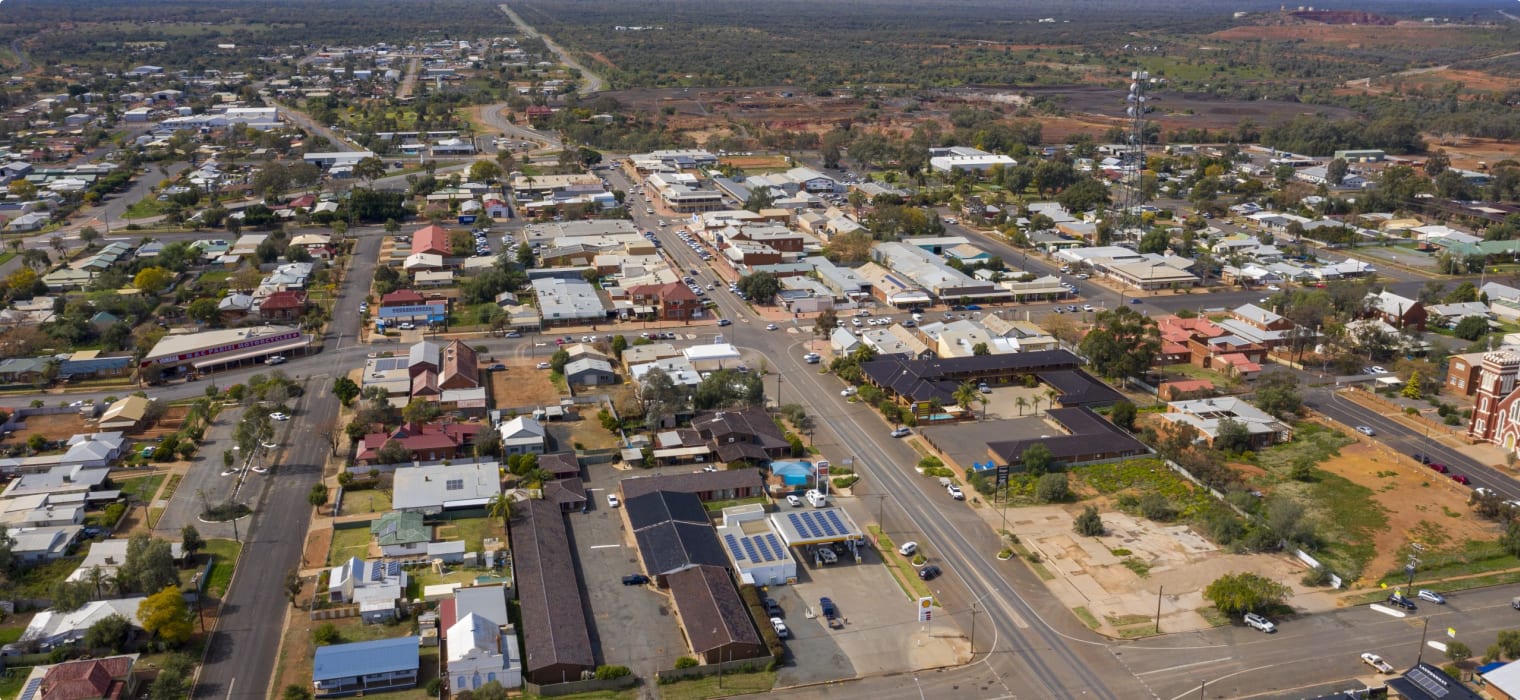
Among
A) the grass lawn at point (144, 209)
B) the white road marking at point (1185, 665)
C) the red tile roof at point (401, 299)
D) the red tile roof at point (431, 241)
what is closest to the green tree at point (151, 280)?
the red tile roof at point (401, 299)

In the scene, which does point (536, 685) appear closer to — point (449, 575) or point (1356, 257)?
point (449, 575)

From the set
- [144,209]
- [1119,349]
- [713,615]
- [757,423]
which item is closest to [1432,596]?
[1119,349]

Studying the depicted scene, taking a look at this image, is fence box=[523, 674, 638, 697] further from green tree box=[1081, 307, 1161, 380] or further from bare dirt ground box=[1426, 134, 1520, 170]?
bare dirt ground box=[1426, 134, 1520, 170]

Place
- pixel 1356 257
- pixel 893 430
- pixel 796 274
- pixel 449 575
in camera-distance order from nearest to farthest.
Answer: pixel 449 575 < pixel 893 430 < pixel 796 274 < pixel 1356 257

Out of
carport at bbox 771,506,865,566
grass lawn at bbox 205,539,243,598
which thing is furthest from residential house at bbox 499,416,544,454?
carport at bbox 771,506,865,566

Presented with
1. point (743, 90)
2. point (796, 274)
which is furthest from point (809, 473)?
point (743, 90)

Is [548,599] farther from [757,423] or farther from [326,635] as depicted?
[757,423]
